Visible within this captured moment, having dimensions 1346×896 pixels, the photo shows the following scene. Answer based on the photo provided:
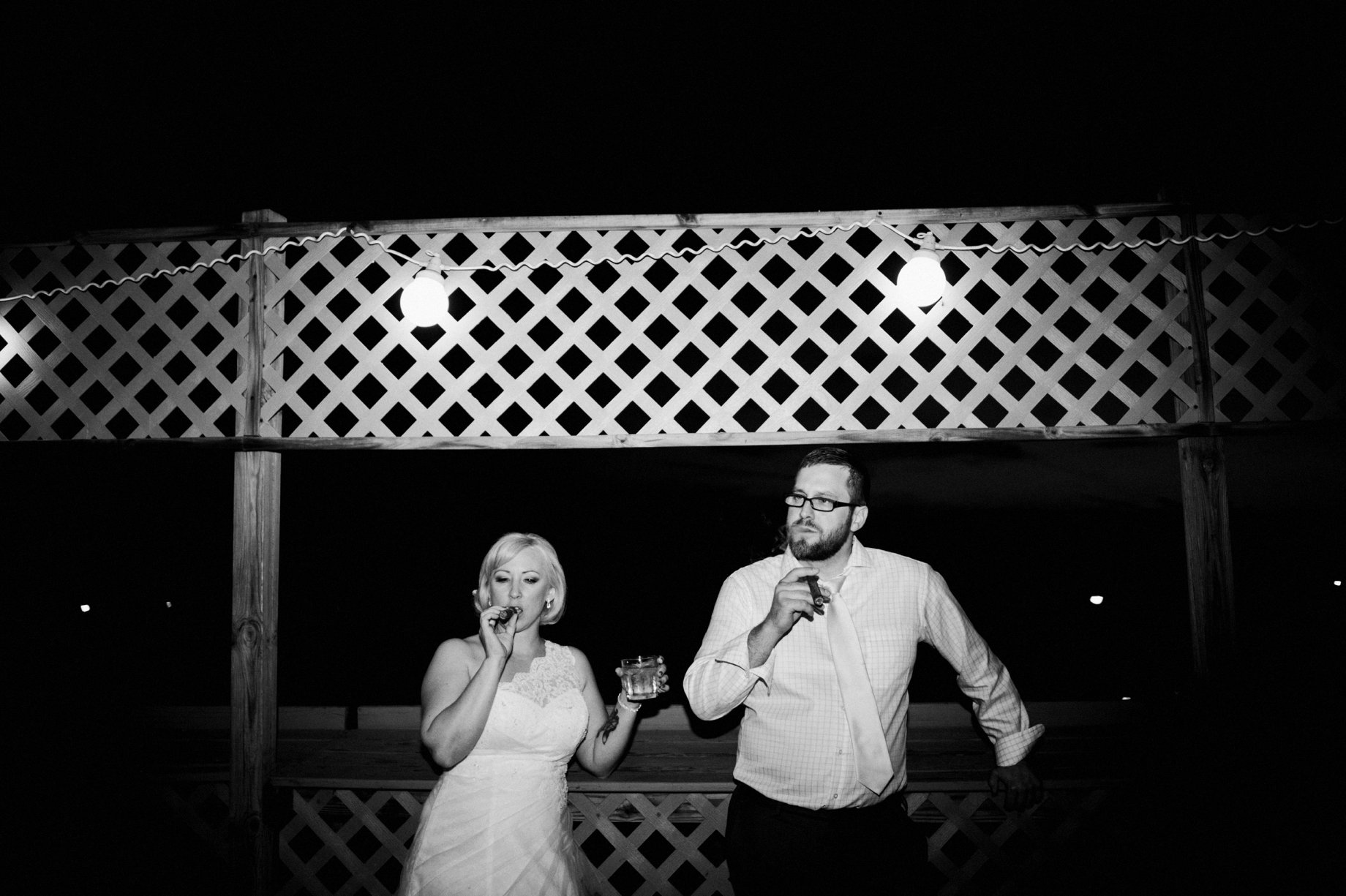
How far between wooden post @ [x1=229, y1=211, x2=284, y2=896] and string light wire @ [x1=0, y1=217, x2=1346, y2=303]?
13.9 inches

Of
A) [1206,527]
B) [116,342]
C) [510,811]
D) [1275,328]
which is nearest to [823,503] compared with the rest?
[510,811]

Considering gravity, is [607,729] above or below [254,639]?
below

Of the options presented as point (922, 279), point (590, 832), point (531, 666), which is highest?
point (922, 279)

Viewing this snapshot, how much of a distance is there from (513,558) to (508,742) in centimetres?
65

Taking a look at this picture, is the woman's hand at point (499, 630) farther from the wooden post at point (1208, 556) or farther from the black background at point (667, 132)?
the wooden post at point (1208, 556)

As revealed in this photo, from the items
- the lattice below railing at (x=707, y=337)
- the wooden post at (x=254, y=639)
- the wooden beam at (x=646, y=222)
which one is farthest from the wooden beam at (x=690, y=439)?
the wooden beam at (x=646, y=222)

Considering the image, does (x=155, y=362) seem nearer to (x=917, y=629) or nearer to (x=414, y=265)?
(x=414, y=265)

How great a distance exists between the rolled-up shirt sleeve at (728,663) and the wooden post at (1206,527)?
Result: 1925 millimetres

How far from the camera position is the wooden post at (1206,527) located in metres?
3.20

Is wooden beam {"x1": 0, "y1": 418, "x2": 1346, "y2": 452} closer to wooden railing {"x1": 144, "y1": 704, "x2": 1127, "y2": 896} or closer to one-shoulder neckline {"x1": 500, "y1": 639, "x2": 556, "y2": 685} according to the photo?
one-shoulder neckline {"x1": 500, "y1": 639, "x2": 556, "y2": 685}

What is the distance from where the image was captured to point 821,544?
2768 millimetres

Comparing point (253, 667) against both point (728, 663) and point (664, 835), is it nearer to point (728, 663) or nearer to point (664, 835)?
point (664, 835)

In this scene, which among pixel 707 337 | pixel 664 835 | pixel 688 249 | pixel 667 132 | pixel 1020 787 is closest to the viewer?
pixel 1020 787

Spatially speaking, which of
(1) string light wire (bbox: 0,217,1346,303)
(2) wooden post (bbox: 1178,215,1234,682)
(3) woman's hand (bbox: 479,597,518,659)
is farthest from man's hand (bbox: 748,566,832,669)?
(2) wooden post (bbox: 1178,215,1234,682)
